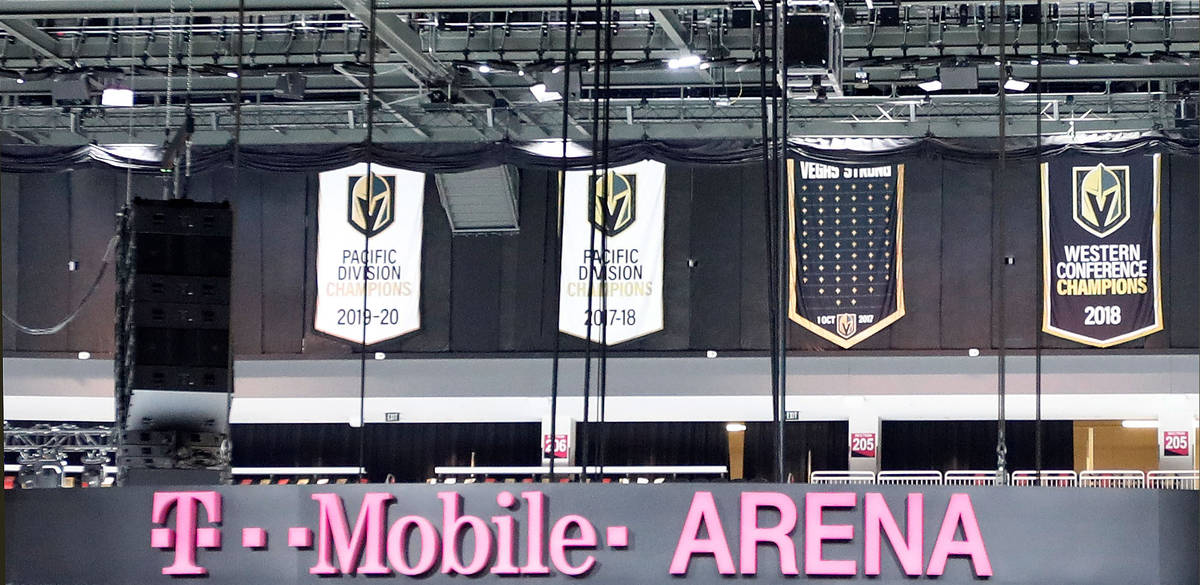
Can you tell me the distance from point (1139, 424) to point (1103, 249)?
484 cm

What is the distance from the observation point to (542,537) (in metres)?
4.88

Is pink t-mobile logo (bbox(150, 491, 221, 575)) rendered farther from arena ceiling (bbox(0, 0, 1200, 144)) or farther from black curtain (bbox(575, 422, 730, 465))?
black curtain (bbox(575, 422, 730, 465))

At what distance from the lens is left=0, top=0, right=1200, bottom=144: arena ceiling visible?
38.6 ft

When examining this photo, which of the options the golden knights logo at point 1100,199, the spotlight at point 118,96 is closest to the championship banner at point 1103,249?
the golden knights logo at point 1100,199

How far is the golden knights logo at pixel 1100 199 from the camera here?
48.1ft

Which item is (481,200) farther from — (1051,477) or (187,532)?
(187,532)

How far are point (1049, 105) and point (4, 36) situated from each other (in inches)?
397

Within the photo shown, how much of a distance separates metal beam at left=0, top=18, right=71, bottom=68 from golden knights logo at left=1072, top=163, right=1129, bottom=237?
9916 millimetres

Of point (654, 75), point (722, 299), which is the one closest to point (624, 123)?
point (654, 75)

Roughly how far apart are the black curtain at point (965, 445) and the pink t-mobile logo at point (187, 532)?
14150mm

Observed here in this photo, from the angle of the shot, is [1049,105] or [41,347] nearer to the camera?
[1049,105]

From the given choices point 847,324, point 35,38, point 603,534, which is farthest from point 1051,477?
point 603,534

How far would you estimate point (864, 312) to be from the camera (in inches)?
598

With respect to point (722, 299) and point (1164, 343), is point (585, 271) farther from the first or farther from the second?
point (1164, 343)
